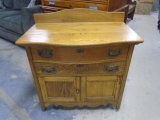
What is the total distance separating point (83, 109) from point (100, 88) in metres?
0.31

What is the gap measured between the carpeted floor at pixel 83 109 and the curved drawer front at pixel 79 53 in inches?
22.1

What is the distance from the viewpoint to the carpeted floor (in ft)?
4.06

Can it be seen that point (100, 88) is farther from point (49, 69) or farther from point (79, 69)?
point (49, 69)

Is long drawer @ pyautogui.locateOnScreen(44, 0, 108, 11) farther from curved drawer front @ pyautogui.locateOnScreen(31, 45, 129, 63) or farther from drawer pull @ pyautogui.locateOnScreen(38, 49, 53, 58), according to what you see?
drawer pull @ pyautogui.locateOnScreen(38, 49, 53, 58)

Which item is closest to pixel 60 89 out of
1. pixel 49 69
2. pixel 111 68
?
pixel 49 69

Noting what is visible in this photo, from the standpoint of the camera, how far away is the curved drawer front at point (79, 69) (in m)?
1.00

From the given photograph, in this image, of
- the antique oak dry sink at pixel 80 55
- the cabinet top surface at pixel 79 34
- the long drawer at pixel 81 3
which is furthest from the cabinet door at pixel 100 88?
the long drawer at pixel 81 3

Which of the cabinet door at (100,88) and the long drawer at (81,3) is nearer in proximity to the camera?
the cabinet door at (100,88)

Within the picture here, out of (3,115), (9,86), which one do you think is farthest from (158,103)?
(9,86)

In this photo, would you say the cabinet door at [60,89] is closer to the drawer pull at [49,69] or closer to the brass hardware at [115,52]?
the drawer pull at [49,69]

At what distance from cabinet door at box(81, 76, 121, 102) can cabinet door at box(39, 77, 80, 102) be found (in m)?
0.06

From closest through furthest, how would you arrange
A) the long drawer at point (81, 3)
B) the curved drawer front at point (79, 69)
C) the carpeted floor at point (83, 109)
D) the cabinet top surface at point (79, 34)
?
the cabinet top surface at point (79, 34), the curved drawer front at point (79, 69), the carpeted floor at point (83, 109), the long drawer at point (81, 3)

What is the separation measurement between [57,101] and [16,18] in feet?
5.49

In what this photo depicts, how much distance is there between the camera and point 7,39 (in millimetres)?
2570
